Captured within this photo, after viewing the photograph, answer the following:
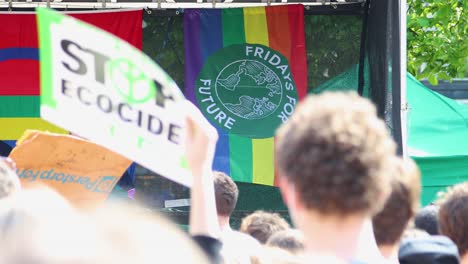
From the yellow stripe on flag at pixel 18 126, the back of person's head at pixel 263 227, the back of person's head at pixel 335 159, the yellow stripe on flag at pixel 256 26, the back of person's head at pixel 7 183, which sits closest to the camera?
the back of person's head at pixel 335 159

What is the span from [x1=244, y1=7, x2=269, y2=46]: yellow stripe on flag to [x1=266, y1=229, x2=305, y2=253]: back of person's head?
345 cm

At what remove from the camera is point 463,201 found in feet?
8.19

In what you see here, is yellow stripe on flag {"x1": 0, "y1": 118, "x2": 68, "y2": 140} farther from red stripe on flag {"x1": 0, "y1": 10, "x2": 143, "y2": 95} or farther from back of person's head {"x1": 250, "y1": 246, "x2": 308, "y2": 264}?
back of person's head {"x1": 250, "y1": 246, "x2": 308, "y2": 264}

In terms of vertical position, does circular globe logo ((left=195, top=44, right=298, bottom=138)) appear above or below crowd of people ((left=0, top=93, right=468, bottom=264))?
below

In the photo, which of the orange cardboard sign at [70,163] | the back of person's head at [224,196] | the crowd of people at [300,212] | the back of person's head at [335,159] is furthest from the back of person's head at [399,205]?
the back of person's head at [224,196]

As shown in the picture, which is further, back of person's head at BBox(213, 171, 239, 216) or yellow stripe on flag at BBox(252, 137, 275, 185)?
yellow stripe on flag at BBox(252, 137, 275, 185)

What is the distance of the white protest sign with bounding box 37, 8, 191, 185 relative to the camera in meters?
1.77

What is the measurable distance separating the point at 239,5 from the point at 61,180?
351cm

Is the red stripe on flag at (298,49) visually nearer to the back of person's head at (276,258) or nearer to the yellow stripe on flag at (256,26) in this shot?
the yellow stripe on flag at (256,26)

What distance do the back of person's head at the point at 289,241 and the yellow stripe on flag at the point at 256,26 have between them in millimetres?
3454

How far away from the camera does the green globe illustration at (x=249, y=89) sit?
5.99m

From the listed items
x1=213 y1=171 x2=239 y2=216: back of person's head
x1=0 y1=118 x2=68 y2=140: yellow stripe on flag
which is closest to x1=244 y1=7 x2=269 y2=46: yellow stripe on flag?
x1=0 y1=118 x2=68 y2=140: yellow stripe on flag

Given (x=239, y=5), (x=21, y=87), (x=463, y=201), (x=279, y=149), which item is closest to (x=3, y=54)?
(x=21, y=87)

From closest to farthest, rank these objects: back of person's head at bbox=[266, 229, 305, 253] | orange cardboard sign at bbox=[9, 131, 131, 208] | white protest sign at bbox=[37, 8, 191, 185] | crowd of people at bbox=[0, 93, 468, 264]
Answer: crowd of people at bbox=[0, 93, 468, 264] < white protest sign at bbox=[37, 8, 191, 185] < back of person's head at bbox=[266, 229, 305, 253] < orange cardboard sign at bbox=[9, 131, 131, 208]
